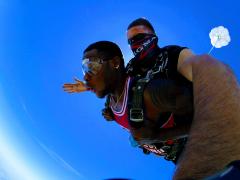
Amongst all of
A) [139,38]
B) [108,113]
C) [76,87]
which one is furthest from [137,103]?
[76,87]

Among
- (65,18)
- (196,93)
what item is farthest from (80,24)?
(196,93)

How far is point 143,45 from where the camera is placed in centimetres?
173

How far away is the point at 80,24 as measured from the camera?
186 inches

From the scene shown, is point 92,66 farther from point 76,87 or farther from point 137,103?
point 76,87

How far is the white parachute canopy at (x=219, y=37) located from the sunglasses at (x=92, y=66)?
8.48 feet

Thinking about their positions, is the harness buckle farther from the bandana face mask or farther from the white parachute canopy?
the white parachute canopy

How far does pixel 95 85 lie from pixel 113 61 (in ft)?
0.54

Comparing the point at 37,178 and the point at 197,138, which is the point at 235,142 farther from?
the point at 37,178

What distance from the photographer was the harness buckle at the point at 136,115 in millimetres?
1429

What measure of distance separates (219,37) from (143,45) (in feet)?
8.46

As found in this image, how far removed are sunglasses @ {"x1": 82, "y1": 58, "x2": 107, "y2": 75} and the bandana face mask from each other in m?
0.17

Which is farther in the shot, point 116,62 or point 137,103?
point 116,62

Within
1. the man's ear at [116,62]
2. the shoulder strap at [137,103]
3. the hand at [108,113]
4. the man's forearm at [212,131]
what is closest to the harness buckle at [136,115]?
the shoulder strap at [137,103]

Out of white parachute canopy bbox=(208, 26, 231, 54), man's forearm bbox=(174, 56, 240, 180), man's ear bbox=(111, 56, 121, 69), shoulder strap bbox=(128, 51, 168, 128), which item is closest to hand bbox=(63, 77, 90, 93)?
man's ear bbox=(111, 56, 121, 69)
